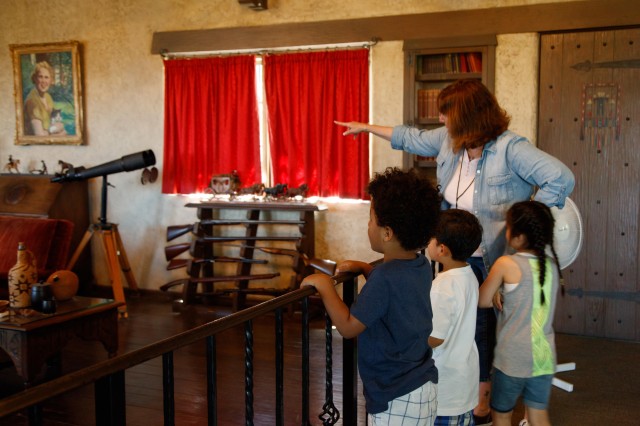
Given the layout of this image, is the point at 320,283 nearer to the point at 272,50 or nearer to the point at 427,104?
the point at 427,104

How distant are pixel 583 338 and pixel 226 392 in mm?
2927

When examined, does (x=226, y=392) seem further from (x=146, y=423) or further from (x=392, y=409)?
(x=392, y=409)

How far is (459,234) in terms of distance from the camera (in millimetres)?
2252

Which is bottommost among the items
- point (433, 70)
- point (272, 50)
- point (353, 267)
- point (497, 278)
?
point (497, 278)

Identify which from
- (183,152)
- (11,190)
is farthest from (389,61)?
(11,190)

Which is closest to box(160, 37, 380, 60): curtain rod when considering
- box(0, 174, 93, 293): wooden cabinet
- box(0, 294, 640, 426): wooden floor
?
box(0, 174, 93, 293): wooden cabinet

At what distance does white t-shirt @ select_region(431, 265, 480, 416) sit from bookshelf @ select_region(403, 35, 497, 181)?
3008 millimetres

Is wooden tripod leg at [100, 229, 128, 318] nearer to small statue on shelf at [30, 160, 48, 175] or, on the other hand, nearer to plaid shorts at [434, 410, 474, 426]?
small statue on shelf at [30, 160, 48, 175]

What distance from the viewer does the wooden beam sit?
15.1ft

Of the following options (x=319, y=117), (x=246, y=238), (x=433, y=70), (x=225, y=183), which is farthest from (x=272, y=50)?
(x=246, y=238)

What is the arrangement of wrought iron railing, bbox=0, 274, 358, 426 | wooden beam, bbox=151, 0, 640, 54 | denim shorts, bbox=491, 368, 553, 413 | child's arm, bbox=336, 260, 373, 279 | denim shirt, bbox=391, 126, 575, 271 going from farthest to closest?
wooden beam, bbox=151, 0, 640, 54
denim shirt, bbox=391, 126, 575, 271
denim shorts, bbox=491, 368, 553, 413
child's arm, bbox=336, 260, 373, 279
wrought iron railing, bbox=0, 274, 358, 426

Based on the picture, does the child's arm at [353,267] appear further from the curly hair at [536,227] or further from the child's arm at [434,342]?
the curly hair at [536,227]

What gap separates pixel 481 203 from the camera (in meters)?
2.63

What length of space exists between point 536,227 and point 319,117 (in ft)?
10.9
